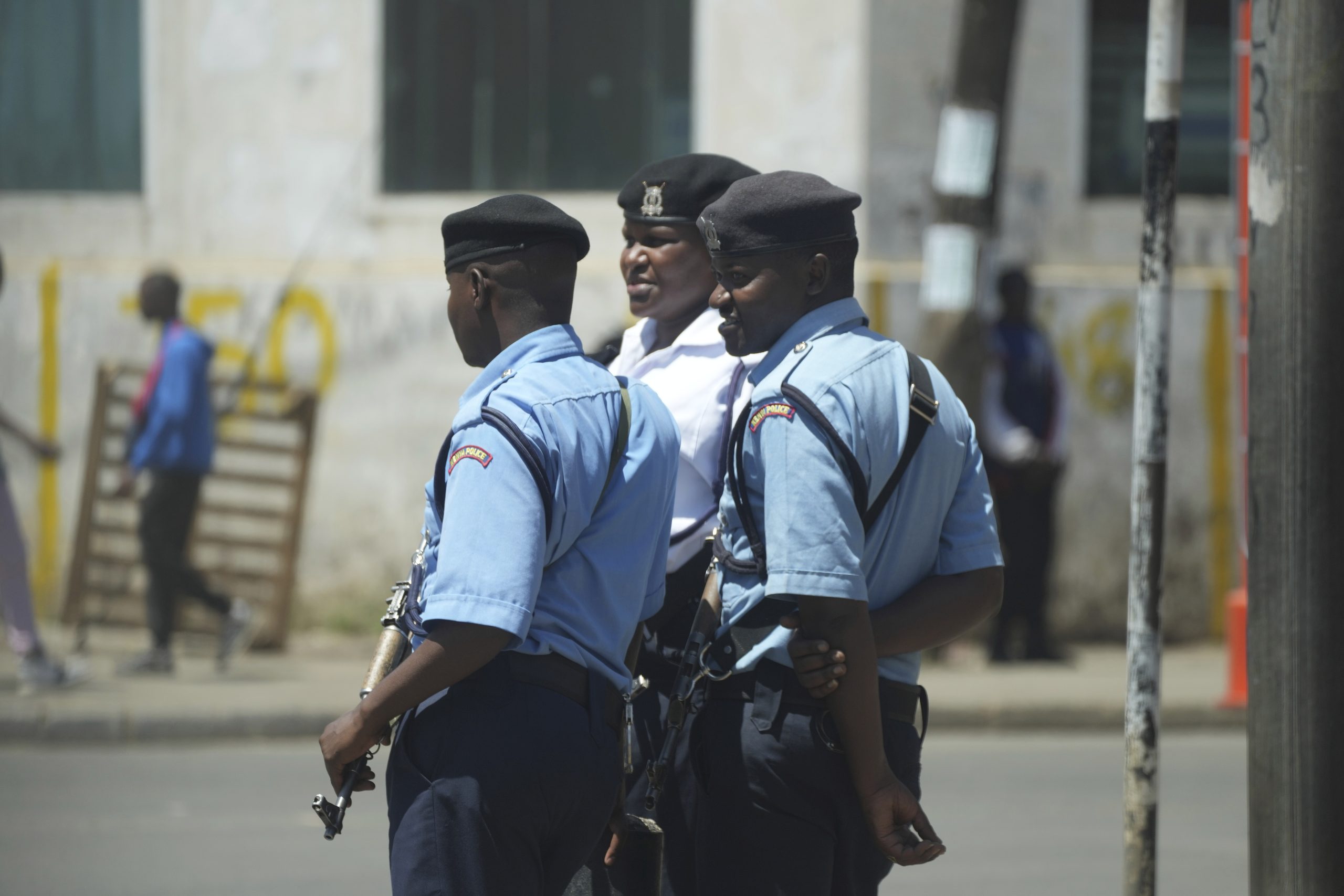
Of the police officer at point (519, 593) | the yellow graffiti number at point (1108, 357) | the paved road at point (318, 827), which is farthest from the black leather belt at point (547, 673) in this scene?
the yellow graffiti number at point (1108, 357)

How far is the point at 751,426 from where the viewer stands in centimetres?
294

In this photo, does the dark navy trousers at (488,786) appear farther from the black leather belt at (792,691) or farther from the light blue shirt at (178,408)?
the light blue shirt at (178,408)

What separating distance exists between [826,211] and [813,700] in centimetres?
83

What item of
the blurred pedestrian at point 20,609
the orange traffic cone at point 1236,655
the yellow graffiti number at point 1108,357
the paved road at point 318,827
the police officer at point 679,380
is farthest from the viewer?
the yellow graffiti number at point 1108,357

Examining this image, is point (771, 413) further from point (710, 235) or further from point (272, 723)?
point (272, 723)

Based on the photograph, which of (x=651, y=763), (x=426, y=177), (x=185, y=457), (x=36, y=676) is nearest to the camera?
(x=651, y=763)

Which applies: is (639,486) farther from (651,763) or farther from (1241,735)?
(1241,735)

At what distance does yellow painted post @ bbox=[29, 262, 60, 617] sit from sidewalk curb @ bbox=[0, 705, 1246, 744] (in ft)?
11.3

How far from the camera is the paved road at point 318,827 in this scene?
18.7 feet

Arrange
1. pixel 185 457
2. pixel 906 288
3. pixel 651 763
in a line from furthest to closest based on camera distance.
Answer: pixel 906 288 < pixel 185 457 < pixel 651 763

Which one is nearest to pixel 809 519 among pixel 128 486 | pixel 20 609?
pixel 20 609

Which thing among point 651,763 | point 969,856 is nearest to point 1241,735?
point 969,856

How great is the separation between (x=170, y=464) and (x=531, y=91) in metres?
3.39

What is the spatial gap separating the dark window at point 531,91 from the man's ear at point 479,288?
26.0 ft
